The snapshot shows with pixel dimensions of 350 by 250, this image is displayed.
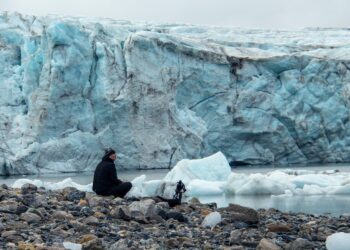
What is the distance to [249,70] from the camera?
62.2ft

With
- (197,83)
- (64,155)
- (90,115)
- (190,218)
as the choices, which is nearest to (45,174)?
(64,155)

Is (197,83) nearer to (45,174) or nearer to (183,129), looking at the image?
(183,129)

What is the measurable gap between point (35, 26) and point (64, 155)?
465 centimetres

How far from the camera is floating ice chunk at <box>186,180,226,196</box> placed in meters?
10.3

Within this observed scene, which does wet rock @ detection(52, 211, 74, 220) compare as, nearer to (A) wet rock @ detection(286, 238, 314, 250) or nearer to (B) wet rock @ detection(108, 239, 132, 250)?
(B) wet rock @ detection(108, 239, 132, 250)

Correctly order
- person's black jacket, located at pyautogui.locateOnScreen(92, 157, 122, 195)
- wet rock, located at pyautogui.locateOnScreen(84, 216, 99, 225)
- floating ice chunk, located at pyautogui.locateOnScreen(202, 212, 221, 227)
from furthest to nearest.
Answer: person's black jacket, located at pyautogui.locateOnScreen(92, 157, 122, 195)
floating ice chunk, located at pyautogui.locateOnScreen(202, 212, 221, 227)
wet rock, located at pyautogui.locateOnScreen(84, 216, 99, 225)

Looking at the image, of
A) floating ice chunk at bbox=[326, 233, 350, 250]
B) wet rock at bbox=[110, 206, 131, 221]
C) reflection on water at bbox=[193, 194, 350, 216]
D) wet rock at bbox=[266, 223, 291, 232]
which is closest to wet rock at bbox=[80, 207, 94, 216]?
wet rock at bbox=[110, 206, 131, 221]

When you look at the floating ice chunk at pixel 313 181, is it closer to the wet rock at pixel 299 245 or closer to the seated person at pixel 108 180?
the seated person at pixel 108 180

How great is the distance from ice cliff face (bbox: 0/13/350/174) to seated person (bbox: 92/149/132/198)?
11.0 metres

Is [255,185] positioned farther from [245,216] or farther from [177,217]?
[177,217]

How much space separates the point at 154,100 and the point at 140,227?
13970 millimetres

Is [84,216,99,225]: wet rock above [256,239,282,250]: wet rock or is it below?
above

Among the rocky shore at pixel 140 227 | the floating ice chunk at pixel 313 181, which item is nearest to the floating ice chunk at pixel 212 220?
→ the rocky shore at pixel 140 227

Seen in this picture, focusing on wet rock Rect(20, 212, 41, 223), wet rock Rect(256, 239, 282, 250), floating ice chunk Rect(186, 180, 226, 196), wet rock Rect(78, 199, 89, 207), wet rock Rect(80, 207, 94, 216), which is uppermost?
wet rock Rect(20, 212, 41, 223)
